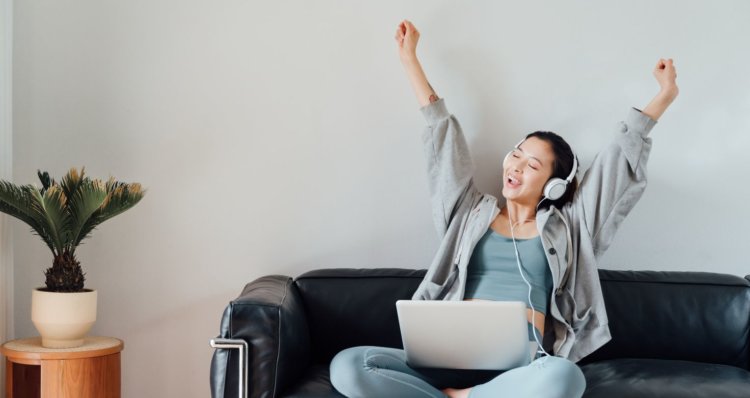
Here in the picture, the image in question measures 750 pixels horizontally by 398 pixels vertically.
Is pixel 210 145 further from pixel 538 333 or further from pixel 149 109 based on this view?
pixel 538 333

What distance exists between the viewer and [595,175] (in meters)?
2.64

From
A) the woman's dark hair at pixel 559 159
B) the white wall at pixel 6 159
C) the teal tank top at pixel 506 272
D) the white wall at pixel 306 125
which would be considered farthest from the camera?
the white wall at pixel 306 125

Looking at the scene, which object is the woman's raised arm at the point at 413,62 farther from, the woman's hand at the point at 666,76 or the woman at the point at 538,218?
the woman's hand at the point at 666,76

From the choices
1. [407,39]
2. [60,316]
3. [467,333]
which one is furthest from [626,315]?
[60,316]

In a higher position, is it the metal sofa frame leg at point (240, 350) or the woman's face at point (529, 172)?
the woman's face at point (529, 172)

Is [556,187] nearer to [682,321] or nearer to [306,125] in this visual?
[682,321]

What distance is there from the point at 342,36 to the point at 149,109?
2.46 ft

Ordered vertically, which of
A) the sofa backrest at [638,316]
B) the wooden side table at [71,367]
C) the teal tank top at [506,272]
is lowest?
the wooden side table at [71,367]

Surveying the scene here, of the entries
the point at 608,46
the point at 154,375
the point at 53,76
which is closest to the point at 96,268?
the point at 154,375

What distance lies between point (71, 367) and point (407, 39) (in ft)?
5.02

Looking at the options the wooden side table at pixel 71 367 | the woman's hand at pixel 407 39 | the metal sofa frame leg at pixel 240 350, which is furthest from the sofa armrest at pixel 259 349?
the woman's hand at pixel 407 39

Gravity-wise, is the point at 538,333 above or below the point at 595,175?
below

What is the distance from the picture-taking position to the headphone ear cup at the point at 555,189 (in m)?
2.55

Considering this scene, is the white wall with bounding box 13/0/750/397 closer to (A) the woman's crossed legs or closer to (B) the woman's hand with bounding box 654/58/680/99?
(B) the woman's hand with bounding box 654/58/680/99
